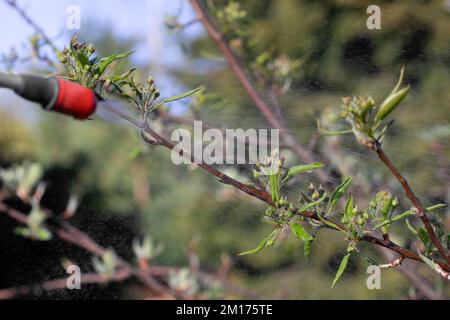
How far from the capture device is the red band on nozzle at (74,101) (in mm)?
377

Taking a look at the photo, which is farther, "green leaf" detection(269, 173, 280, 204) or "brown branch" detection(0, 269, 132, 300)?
"brown branch" detection(0, 269, 132, 300)

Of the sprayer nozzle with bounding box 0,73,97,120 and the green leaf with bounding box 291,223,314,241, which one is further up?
the sprayer nozzle with bounding box 0,73,97,120

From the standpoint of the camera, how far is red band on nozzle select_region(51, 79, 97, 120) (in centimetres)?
38

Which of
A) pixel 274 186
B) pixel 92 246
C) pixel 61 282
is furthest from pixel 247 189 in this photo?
pixel 61 282

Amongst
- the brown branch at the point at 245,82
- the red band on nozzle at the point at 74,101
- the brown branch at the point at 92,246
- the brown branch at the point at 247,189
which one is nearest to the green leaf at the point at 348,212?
the brown branch at the point at 247,189

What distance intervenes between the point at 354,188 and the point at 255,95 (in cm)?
23

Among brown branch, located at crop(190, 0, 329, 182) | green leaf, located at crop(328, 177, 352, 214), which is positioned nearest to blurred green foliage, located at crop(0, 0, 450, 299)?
brown branch, located at crop(190, 0, 329, 182)

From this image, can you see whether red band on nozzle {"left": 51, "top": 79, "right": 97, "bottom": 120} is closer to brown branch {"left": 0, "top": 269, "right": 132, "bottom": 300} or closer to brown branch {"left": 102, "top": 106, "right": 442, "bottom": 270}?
brown branch {"left": 102, "top": 106, "right": 442, "bottom": 270}

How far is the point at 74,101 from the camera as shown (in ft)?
1.24

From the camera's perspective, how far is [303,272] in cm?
257

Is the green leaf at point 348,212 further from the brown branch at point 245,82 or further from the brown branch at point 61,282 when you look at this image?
the brown branch at point 61,282

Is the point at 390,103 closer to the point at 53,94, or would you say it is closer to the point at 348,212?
the point at 348,212
